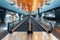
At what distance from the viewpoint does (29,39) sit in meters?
3.55

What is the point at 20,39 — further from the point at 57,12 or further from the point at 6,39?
the point at 57,12

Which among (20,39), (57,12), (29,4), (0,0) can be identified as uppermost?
(29,4)

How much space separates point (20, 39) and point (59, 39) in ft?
3.35

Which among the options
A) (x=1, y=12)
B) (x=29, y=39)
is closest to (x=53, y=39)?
(x=29, y=39)

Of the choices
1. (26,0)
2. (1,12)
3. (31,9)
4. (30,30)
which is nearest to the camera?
(30,30)

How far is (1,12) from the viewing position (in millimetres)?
11320

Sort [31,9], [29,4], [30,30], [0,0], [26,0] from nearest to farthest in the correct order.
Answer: [30,30]
[0,0]
[26,0]
[29,4]
[31,9]

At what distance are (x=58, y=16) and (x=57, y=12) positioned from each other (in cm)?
36

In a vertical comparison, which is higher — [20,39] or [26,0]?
[26,0]

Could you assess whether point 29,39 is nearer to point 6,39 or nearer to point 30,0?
point 6,39

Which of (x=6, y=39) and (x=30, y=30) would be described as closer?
(x=6, y=39)

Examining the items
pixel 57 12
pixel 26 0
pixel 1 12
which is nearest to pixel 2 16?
pixel 1 12

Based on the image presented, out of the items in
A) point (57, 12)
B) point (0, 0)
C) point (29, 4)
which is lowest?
point (57, 12)

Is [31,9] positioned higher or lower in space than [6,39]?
higher
